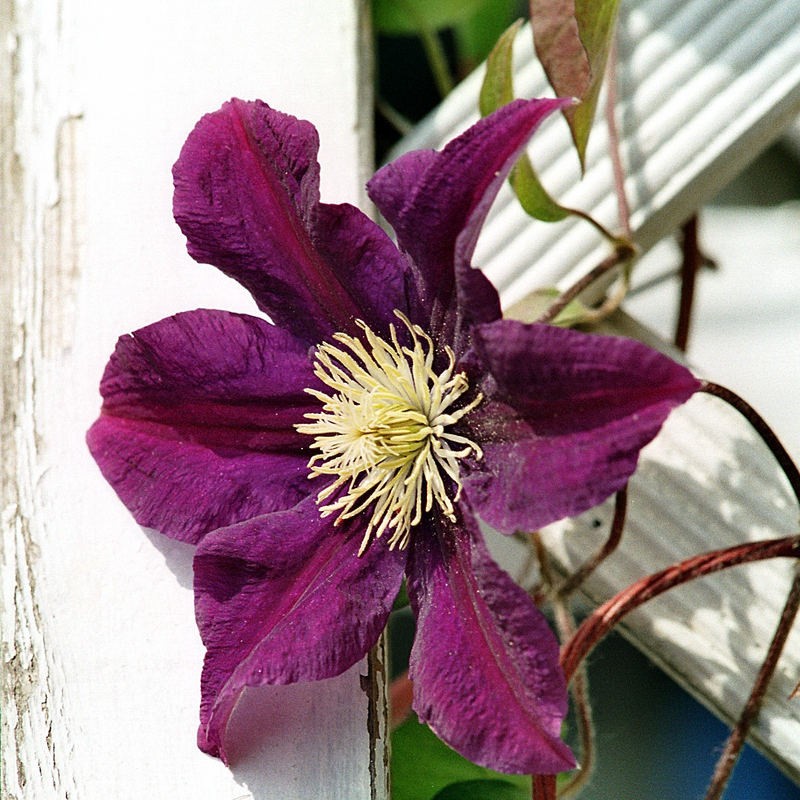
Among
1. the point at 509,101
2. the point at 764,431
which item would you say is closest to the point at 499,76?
the point at 509,101

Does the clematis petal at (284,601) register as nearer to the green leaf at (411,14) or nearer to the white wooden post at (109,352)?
the white wooden post at (109,352)

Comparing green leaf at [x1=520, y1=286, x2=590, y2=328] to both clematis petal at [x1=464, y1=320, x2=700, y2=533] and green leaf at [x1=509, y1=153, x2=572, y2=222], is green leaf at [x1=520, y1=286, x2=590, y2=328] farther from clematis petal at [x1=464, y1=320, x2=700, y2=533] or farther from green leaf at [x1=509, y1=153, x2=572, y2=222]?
clematis petal at [x1=464, y1=320, x2=700, y2=533]

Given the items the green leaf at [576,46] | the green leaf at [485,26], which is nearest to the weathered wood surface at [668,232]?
the green leaf at [576,46]

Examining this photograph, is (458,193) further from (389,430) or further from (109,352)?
(109,352)

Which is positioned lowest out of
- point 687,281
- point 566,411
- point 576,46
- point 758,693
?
point 758,693

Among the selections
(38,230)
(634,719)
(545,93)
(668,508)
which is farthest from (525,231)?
(634,719)

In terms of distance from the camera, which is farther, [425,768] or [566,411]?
[425,768]
